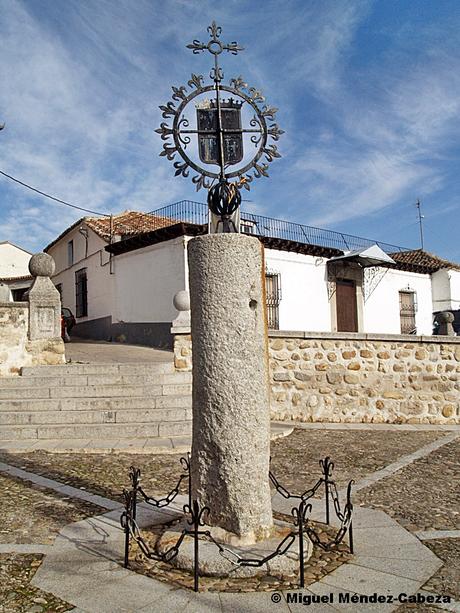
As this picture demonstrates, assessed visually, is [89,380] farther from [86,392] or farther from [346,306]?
[346,306]

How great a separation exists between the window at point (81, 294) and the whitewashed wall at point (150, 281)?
298 centimetres

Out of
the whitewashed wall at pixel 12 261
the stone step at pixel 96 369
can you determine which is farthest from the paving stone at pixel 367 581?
the whitewashed wall at pixel 12 261

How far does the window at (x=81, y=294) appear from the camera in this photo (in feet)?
63.4

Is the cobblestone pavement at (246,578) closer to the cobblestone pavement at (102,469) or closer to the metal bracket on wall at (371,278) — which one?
the cobblestone pavement at (102,469)

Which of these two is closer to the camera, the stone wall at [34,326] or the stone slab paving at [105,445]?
the stone slab paving at [105,445]

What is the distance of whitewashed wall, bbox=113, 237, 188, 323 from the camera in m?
14.5

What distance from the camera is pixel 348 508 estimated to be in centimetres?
311

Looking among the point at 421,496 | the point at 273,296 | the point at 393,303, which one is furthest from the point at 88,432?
the point at 393,303

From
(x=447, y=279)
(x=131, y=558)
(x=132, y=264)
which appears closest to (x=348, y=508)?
(x=131, y=558)

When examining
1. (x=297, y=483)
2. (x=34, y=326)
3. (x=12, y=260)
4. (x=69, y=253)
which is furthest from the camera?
(x=12, y=260)

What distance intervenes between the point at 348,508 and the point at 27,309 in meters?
7.49

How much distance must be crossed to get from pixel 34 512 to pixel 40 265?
597 centimetres

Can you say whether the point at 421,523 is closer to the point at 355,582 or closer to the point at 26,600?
the point at 355,582

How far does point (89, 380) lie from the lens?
819cm
